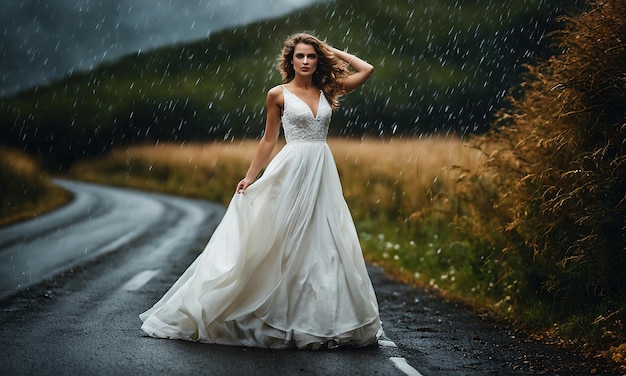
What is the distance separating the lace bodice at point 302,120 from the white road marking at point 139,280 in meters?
3.91

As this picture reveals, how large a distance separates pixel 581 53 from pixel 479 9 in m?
88.1

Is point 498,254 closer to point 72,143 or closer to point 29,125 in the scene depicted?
point 72,143

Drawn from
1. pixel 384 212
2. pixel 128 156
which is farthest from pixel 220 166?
pixel 384 212

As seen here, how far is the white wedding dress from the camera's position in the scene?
5.73 m

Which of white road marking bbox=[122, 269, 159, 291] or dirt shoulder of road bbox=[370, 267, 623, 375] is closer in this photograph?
dirt shoulder of road bbox=[370, 267, 623, 375]

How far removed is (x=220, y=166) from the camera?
33938mm

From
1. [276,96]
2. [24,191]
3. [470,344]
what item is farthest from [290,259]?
[24,191]

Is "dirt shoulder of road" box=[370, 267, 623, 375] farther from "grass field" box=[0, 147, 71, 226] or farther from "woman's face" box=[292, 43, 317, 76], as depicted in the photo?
"grass field" box=[0, 147, 71, 226]

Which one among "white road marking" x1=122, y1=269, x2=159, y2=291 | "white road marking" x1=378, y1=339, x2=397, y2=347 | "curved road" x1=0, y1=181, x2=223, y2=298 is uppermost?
"white road marking" x1=378, y1=339, x2=397, y2=347

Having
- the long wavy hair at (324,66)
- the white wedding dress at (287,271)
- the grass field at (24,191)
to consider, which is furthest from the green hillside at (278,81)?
the white wedding dress at (287,271)

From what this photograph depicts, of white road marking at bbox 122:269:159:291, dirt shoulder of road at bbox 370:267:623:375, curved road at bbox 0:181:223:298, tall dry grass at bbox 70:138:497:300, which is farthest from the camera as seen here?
curved road at bbox 0:181:223:298

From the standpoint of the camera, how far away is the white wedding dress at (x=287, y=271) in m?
5.73

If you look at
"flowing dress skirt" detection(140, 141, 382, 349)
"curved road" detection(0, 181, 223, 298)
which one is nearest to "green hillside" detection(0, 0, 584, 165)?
"curved road" detection(0, 181, 223, 298)

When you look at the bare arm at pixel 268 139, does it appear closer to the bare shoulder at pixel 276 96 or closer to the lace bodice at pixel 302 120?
the bare shoulder at pixel 276 96
